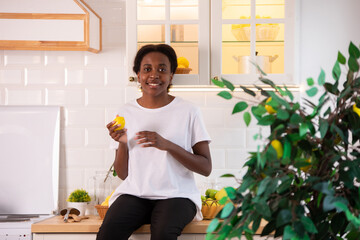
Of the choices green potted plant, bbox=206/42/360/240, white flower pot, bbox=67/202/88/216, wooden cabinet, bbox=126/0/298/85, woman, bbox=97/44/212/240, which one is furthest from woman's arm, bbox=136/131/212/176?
green potted plant, bbox=206/42/360/240

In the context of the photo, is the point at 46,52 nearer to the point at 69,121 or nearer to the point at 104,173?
the point at 69,121

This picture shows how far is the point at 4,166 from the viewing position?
2.86 metres

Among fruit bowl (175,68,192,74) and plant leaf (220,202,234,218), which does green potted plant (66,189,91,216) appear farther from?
plant leaf (220,202,234,218)

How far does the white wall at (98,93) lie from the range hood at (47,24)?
22 centimetres

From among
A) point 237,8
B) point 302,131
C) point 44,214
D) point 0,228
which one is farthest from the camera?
point 44,214

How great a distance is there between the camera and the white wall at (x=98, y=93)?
288cm

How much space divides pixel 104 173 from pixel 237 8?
1175 mm

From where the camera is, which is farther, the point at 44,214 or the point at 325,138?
the point at 44,214

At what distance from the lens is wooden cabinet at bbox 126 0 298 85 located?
8.39 feet

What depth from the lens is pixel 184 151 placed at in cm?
227

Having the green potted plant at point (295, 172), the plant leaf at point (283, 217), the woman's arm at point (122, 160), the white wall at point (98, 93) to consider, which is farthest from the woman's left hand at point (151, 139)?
the plant leaf at point (283, 217)

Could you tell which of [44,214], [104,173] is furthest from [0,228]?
[104,173]

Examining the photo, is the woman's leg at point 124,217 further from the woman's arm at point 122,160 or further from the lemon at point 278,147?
the lemon at point 278,147

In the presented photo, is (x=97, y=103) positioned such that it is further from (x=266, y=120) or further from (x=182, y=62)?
(x=266, y=120)
